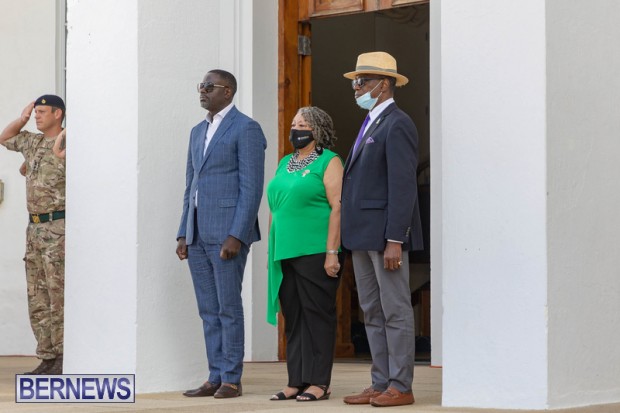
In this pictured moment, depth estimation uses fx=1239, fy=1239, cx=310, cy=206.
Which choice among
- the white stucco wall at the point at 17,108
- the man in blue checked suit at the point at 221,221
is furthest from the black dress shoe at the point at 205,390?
the white stucco wall at the point at 17,108

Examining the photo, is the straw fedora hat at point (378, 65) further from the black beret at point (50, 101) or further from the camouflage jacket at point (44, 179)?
the black beret at point (50, 101)

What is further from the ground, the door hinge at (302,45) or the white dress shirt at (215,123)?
the door hinge at (302,45)

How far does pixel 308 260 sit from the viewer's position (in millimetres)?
7559

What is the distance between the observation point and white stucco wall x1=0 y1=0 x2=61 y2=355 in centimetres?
1256

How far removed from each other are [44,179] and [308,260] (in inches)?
105

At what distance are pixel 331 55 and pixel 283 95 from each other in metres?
4.24

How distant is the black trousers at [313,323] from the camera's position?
7523mm

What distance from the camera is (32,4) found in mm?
12820

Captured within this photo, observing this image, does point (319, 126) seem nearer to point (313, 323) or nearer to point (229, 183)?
point (229, 183)

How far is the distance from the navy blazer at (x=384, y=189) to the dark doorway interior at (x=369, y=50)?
7.46m

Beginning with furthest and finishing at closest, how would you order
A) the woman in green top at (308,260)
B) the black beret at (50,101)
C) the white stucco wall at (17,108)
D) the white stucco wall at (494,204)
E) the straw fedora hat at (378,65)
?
the white stucco wall at (17,108), the black beret at (50,101), the woman in green top at (308,260), the straw fedora hat at (378,65), the white stucco wall at (494,204)

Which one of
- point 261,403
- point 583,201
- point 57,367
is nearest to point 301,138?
point 261,403

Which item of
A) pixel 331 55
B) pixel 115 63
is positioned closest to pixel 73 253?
pixel 115 63

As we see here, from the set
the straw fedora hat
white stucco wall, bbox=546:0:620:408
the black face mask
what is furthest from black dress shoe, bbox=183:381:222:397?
white stucco wall, bbox=546:0:620:408
